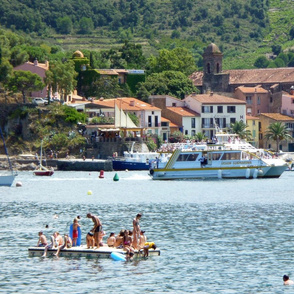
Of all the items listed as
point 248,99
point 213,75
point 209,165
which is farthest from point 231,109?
point 209,165

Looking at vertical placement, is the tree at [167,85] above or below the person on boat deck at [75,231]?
above

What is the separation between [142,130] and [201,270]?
9818 centimetres

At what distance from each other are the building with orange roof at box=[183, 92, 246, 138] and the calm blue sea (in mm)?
57038

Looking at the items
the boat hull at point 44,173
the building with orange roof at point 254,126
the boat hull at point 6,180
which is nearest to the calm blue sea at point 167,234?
the boat hull at point 6,180

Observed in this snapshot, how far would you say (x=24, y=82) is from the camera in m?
144

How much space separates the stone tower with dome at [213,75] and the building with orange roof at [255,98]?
25.8ft

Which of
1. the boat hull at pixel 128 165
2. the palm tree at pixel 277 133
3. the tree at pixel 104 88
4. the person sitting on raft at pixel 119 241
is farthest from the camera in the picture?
the tree at pixel 104 88

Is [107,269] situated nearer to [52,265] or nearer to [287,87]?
[52,265]

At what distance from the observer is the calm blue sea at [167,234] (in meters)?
47.6

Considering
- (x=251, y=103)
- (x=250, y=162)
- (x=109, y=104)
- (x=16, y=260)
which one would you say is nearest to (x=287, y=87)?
(x=251, y=103)

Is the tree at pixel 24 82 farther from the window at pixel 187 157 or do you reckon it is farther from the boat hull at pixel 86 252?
the boat hull at pixel 86 252

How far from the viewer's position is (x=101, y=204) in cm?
8338

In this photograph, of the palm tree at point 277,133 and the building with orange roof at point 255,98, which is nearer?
the palm tree at point 277,133

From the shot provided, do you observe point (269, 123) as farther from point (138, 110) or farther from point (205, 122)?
point (138, 110)
